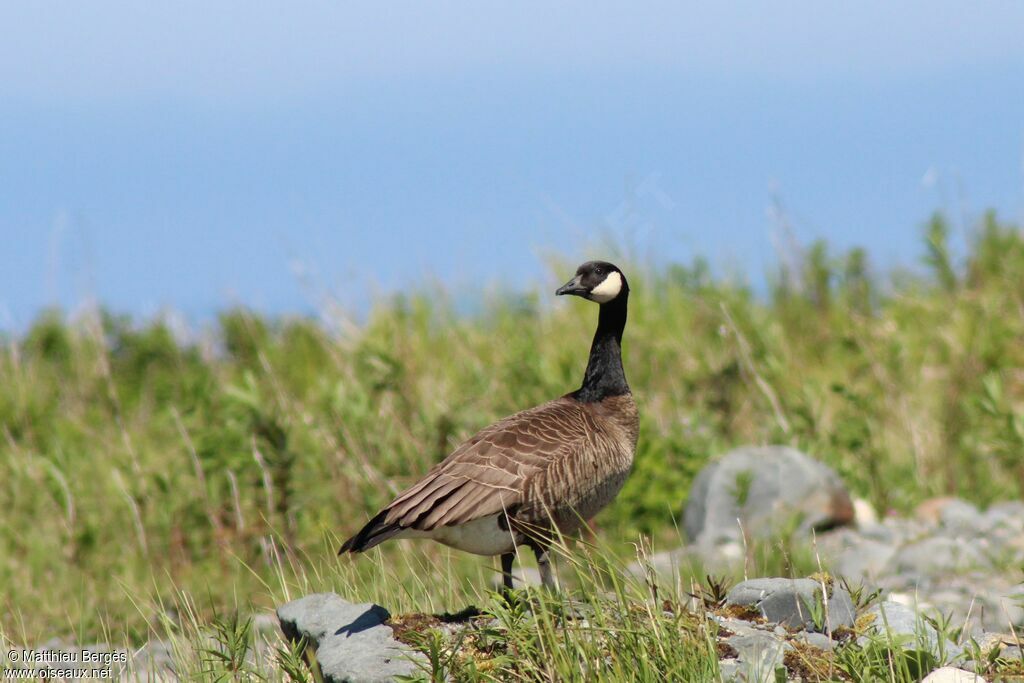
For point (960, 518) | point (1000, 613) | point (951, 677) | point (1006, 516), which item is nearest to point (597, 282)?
point (951, 677)

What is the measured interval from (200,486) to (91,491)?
1645 mm

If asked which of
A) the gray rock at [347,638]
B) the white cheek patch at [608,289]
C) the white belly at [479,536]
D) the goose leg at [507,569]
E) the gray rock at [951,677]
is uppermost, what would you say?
the white cheek patch at [608,289]

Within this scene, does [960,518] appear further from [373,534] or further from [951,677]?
[373,534]

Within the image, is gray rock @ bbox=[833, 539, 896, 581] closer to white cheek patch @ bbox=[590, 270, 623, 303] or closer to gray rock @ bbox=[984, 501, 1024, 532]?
gray rock @ bbox=[984, 501, 1024, 532]

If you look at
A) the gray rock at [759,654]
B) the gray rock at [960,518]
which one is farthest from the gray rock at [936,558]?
the gray rock at [759,654]

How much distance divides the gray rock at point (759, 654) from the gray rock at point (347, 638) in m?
1.29

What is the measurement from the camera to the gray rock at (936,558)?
8.47 m

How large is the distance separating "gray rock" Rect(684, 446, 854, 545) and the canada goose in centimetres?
292

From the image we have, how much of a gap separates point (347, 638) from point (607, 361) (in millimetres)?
2358

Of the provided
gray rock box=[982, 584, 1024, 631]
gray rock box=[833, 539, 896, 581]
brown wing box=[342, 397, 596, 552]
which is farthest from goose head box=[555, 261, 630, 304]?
gray rock box=[833, 539, 896, 581]

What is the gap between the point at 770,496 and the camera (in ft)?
29.8

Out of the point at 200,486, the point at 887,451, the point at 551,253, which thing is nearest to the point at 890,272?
the point at 551,253

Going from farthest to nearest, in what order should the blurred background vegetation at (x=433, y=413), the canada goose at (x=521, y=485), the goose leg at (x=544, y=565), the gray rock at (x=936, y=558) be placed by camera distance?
the blurred background vegetation at (x=433, y=413)
the gray rock at (x=936, y=558)
the goose leg at (x=544, y=565)
the canada goose at (x=521, y=485)

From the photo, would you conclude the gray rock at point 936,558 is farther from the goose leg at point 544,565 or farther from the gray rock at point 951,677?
the gray rock at point 951,677
